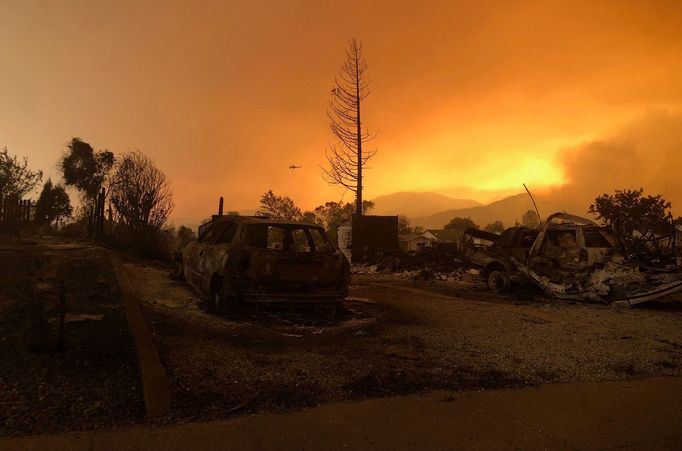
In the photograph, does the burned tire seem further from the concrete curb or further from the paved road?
the paved road

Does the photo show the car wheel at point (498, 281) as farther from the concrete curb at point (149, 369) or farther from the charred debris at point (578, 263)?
the concrete curb at point (149, 369)

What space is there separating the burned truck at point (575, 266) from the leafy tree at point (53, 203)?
29582 mm

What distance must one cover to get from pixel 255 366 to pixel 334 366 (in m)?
0.76

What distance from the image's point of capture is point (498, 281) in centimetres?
1210

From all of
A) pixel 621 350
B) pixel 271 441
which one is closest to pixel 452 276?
pixel 621 350

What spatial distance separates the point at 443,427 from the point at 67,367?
10.3 ft

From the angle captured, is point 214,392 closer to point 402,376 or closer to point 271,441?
point 271,441

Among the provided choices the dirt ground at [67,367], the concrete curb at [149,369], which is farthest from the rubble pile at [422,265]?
the dirt ground at [67,367]

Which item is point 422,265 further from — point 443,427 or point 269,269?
point 443,427

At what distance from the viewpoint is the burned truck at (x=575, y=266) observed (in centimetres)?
945

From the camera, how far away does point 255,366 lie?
173 inches

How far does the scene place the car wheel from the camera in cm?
1179

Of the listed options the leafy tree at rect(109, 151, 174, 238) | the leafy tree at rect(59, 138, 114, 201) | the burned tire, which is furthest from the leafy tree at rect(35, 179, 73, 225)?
the burned tire

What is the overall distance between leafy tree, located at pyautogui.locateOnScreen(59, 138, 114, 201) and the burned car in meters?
26.9
